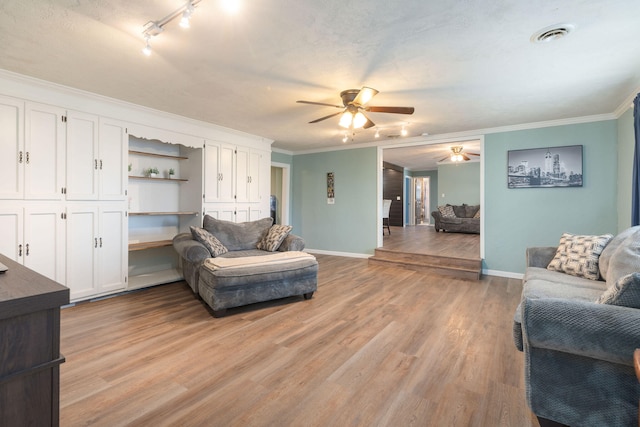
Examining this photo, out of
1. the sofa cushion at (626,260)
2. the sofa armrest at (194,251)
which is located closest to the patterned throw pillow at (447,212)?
the sofa cushion at (626,260)

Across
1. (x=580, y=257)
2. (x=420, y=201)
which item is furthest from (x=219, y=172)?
(x=420, y=201)

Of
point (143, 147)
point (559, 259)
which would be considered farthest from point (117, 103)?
point (559, 259)

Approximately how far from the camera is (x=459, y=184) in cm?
1048

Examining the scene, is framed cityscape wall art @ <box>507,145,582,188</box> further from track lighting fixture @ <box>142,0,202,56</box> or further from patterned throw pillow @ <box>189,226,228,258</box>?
track lighting fixture @ <box>142,0,202,56</box>

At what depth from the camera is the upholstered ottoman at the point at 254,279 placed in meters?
3.18

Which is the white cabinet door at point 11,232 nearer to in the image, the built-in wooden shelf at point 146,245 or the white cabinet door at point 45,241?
the white cabinet door at point 45,241

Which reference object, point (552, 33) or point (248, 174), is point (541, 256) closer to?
point (552, 33)

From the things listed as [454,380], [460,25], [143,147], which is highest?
[460,25]

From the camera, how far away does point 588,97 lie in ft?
11.8

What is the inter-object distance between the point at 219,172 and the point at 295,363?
11.8 ft

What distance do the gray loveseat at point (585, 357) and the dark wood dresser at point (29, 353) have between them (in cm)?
194

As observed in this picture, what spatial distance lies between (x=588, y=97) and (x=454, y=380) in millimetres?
3635

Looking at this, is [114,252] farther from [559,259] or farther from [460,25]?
[559,259]

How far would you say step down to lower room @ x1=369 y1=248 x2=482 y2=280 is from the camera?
4.96 meters
